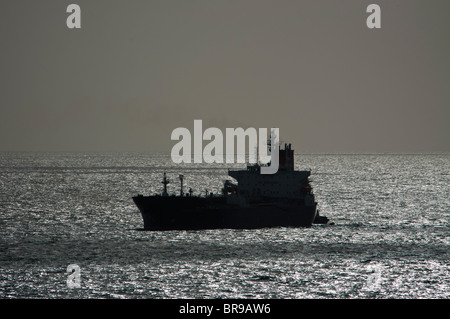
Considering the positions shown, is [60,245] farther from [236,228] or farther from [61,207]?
[61,207]

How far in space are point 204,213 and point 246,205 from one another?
4.72 m

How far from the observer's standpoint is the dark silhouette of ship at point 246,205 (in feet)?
232

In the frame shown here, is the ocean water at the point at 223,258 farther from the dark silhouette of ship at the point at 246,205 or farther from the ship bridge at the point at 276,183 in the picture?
the ship bridge at the point at 276,183

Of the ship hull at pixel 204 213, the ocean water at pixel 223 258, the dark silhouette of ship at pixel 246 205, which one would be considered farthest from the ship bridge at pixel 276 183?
the ocean water at pixel 223 258

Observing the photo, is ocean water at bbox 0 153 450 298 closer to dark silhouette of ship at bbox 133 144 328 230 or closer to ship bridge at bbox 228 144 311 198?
dark silhouette of ship at bbox 133 144 328 230

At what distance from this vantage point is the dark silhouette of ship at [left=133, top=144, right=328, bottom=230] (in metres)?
70.6

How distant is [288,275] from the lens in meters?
45.9

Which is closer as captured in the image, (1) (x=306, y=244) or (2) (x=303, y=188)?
(1) (x=306, y=244)

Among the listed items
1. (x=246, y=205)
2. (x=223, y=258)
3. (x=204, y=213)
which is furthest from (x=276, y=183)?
(x=223, y=258)

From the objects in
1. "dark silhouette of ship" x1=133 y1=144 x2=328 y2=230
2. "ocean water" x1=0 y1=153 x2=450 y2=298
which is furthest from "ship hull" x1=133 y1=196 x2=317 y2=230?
"ocean water" x1=0 y1=153 x2=450 y2=298

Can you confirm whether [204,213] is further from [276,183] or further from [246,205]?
[276,183]

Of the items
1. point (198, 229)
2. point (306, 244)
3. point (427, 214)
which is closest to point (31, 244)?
point (198, 229)
